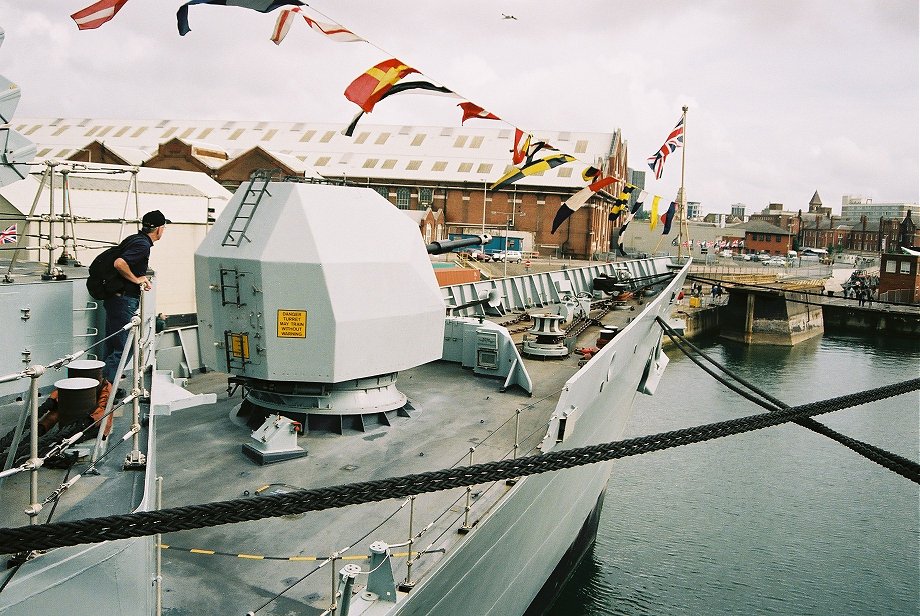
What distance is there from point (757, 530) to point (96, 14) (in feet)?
36.9

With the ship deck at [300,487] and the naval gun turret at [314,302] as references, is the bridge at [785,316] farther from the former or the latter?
the naval gun turret at [314,302]

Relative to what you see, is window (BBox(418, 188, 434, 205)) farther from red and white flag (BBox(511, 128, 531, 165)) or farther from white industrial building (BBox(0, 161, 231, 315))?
red and white flag (BBox(511, 128, 531, 165))

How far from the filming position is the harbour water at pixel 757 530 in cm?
979

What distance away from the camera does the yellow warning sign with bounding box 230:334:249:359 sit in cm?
660

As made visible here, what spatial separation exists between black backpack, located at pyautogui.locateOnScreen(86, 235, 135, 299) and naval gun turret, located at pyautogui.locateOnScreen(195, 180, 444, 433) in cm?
156

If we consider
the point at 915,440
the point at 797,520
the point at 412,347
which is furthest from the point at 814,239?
the point at 412,347

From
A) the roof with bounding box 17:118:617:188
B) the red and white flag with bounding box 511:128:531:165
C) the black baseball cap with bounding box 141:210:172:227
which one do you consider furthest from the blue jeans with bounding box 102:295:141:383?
the roof with bounding box 17:118:617:188

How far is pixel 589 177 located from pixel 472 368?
6.15 m

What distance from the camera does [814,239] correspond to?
97.5m

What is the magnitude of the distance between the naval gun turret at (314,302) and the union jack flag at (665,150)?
44.7 ft

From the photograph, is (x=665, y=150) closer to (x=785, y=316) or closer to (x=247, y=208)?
(x=247, y=208)

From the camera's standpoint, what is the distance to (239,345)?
6645 millimetres

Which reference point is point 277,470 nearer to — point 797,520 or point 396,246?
point 396,246

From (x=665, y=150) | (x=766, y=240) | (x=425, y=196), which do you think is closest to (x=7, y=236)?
(x=665, y=150)
